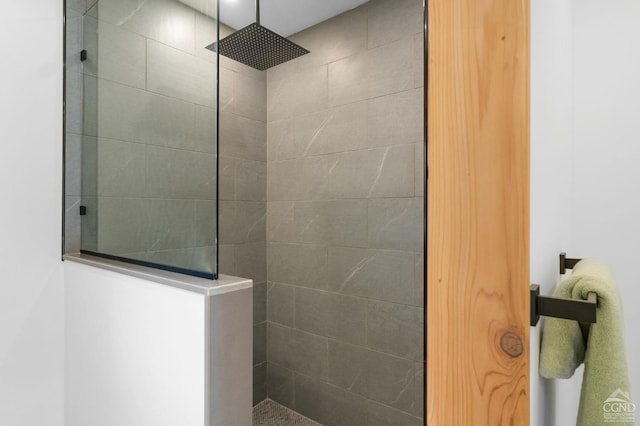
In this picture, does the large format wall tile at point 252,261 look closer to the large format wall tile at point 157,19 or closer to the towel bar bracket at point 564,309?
the large format wall tile at point 157,19

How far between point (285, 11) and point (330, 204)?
1183 millimetres

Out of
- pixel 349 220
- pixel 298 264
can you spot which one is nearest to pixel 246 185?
pixel 298 264

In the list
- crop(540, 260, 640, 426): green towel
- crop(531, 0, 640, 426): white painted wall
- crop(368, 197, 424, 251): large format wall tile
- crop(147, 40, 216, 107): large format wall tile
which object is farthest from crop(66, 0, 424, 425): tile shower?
crop(540, 260, 640, 426): green towel

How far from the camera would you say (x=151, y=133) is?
3.34 ft

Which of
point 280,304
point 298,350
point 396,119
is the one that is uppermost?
point 396,119

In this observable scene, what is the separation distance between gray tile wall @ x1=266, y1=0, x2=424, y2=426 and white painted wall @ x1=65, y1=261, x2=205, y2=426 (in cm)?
118

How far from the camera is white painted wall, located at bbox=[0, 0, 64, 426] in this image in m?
1.14

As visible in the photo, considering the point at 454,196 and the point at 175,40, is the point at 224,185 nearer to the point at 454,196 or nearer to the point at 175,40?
the point at 175,40

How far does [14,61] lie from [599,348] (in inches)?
70.0

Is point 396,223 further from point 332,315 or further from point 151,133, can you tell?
point 151,133

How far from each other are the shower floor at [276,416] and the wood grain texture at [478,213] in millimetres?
1992

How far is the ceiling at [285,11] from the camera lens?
189cm

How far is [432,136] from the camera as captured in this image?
473 mm

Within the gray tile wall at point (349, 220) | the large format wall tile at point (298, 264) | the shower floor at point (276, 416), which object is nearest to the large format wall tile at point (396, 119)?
the gray tile wall at point (349, 220)
